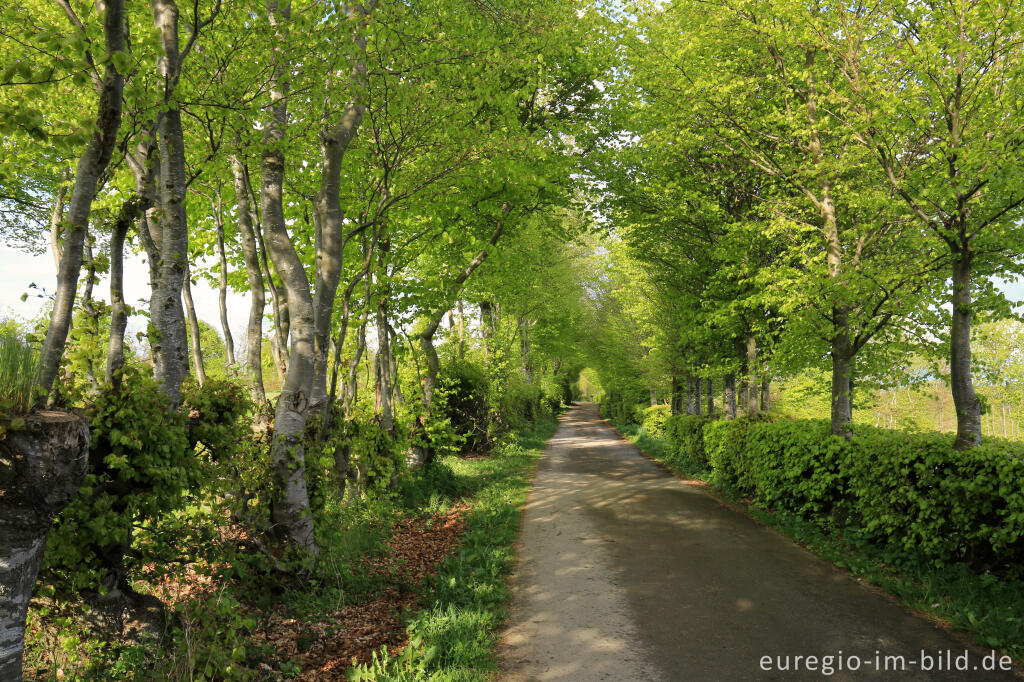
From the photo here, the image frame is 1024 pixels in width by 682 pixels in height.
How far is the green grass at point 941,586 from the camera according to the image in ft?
16.8

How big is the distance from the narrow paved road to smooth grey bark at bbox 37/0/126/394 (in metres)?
4.41

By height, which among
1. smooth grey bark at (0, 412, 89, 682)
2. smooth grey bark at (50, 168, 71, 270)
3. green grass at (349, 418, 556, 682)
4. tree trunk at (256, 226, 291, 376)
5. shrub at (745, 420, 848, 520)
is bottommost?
green grass at (349, 418, 556, 682)

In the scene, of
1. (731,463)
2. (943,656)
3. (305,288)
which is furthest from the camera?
(731,463)

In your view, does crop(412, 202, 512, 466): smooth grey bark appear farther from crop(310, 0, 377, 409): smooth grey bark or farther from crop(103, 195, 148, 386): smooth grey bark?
crop(103, 195, 148, 386): smooth grey bark

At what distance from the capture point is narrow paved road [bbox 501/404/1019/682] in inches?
189

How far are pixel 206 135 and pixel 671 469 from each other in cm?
1511

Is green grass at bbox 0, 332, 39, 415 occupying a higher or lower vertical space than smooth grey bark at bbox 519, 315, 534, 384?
lower

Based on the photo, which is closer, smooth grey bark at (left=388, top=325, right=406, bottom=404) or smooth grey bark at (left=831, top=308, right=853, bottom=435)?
smooth grey bark at (left=831, top=308, right=853, bottom=435)

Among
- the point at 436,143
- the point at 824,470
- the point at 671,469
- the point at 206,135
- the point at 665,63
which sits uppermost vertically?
the point at 665,63

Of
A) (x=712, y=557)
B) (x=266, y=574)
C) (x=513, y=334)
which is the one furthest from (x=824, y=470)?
(x=513, y=334)

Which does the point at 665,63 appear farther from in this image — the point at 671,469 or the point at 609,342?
the point at 609,342

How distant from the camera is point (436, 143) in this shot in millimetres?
8445

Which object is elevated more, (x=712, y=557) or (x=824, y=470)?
(x=824, y=470)

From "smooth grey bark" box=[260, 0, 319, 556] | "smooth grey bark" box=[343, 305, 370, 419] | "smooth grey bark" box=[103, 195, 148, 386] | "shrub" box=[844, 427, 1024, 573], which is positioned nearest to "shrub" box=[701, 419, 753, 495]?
"shrub" box=[844, 427, 1024, 573]
